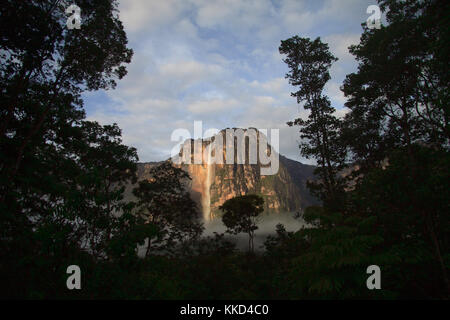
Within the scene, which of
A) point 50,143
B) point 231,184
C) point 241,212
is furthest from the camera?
point 231,184

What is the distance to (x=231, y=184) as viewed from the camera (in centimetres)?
13500

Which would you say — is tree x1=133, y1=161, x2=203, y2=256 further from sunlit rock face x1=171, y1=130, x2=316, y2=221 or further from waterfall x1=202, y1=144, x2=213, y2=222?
waterfall x1=202, y1=144, x2=213, y2=222

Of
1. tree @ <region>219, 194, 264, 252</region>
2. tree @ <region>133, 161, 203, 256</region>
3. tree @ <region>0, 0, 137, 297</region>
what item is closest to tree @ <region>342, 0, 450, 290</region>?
tree @ <region>0, 0, 137, 297</region>

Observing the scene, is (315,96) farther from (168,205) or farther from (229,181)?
(229,181)

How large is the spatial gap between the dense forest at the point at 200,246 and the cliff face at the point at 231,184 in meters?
116

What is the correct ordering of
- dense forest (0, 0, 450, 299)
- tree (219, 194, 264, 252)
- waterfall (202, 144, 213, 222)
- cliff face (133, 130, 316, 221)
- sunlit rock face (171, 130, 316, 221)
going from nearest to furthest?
dense forest (0, 0, 450, 299) < tree (219, 194, 264, 252) < waterfall (202, 144, 213, 222) < cliff face (133, 130, 316, 221) < sunlit rock face (171, 130, 316, 221)

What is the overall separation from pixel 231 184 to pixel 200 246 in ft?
378

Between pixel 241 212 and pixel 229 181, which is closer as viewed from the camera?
pixel 241 212

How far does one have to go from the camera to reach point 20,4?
26.2ft

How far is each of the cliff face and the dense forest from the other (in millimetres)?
115557

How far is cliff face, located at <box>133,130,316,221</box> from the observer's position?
135m

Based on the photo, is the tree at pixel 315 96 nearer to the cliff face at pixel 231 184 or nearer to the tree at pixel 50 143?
the tree at pixel 50 143

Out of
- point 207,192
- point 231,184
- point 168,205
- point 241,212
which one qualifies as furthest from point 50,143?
point 207,192
